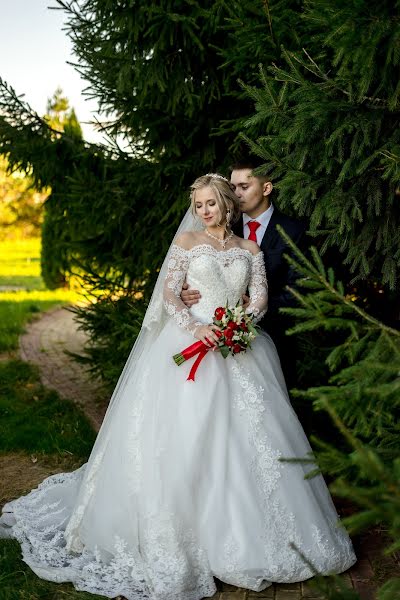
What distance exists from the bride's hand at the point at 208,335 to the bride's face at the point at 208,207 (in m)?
0.69

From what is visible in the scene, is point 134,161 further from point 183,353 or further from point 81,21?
point 183,353

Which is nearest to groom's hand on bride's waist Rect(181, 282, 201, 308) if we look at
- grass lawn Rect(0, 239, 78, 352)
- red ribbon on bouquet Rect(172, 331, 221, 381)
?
red ribbon on bouquet Rect(172, 331, 221, 381)

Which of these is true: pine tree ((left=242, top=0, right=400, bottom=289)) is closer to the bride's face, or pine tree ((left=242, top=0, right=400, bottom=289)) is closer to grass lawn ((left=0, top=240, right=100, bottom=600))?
the bride's face

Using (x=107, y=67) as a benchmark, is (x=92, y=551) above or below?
below

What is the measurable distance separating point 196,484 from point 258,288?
127 cm

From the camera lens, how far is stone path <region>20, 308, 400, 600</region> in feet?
11.8

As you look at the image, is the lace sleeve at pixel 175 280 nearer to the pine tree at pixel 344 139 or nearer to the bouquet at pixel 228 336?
the bouquet at pixel 228 336

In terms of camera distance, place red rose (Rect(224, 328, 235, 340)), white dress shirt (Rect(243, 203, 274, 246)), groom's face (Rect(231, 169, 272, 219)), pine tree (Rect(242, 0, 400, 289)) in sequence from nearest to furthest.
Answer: pine tree (Rect(242, 0, 400, 289))
red rose (Rect(224, 328, 235, 340))
groom's face (Rect(231, 169, 272, 219))
white dress shirt (Rect(243, 203, 274, 246))

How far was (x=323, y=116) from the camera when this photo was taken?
3.52 meters

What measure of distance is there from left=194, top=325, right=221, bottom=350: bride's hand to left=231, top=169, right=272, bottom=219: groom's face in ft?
3.55

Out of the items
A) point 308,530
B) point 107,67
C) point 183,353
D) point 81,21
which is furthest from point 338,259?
point 81,21

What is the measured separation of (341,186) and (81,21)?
3.88 meters

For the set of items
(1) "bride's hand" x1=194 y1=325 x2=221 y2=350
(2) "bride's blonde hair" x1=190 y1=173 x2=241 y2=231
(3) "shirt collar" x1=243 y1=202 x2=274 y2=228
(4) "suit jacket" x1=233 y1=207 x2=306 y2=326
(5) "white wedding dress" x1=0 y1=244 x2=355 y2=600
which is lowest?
(5) "white wedding dress" x1=0 y1=244 x2=355 y2=600

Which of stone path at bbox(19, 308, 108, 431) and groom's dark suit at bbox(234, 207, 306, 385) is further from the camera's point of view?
stone path at bbox(19, 308, 108, 431)
